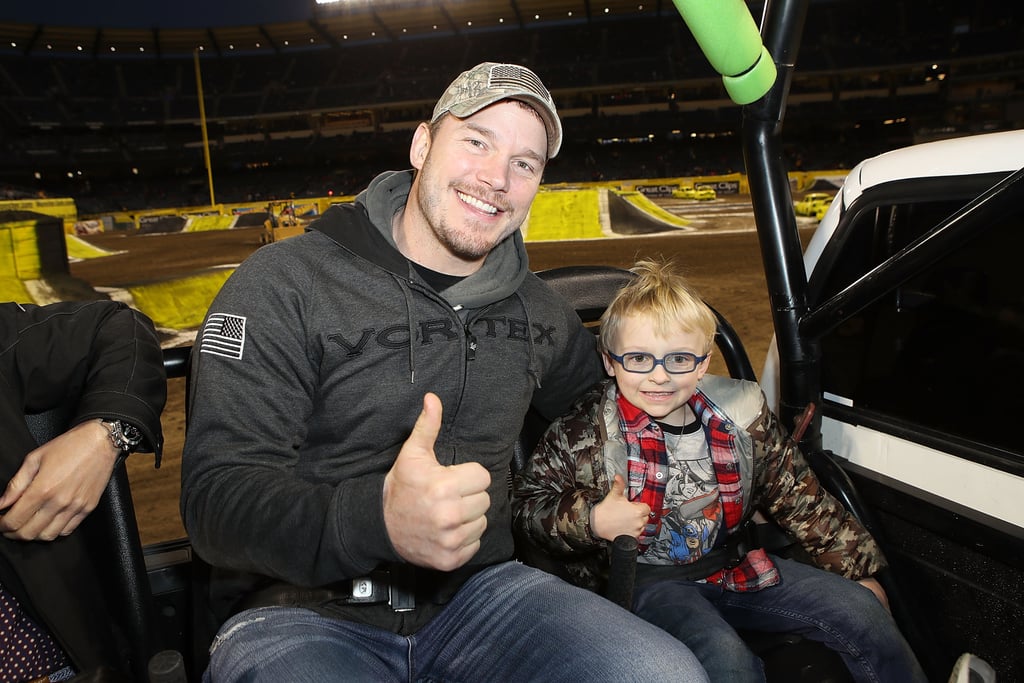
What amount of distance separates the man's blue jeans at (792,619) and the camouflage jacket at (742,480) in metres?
0.10

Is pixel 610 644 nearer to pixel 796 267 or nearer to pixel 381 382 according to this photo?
pixel 381 382

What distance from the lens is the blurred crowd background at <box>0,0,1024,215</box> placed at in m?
33.1

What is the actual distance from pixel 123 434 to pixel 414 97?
1555 inches

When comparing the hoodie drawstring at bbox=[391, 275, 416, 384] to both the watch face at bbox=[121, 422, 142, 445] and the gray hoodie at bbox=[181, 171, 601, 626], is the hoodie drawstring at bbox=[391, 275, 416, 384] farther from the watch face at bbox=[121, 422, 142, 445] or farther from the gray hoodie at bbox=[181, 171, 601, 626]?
the watch face at bbox=[121, 422, 142, 445]

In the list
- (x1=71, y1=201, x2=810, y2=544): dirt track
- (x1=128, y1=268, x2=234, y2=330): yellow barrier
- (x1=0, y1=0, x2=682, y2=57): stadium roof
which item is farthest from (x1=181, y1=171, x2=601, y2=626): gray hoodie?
(x1=0, y1=0, x2=682, y2=57): stadium roof

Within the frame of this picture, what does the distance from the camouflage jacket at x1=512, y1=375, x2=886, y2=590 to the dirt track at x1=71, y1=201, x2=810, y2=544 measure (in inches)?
71.1

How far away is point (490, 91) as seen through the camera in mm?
1725

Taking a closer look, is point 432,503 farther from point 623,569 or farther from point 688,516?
point 688,516

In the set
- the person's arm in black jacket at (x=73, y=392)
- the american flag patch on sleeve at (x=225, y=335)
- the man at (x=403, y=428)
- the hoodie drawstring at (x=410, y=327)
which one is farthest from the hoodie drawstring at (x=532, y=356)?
the person's arm in black jacket at (x=73, y=392)

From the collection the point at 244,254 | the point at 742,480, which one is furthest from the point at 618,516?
the point at 244,254

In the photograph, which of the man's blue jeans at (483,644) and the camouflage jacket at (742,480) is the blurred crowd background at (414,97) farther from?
the man's blue jeans at (483,644)

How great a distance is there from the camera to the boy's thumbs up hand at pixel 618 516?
1525 millimetres

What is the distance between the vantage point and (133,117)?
40.1 m

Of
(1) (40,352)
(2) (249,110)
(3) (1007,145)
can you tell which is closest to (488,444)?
(1) (40,352)
